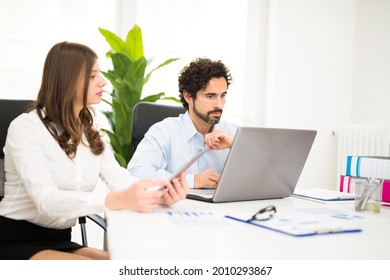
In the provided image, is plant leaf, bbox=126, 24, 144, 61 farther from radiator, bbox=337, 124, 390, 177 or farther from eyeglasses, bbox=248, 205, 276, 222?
eyeglasses, bbox=248, 205, 276, 222

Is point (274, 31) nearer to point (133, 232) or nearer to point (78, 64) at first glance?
point (78, 64)

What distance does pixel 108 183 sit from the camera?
1.58 metres

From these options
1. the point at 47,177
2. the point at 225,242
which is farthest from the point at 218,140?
the point at 225,242

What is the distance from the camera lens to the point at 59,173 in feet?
4.51

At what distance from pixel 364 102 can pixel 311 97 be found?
48 centimetres

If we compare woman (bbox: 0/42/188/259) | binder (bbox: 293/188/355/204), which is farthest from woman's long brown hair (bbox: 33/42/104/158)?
binder (bbox: 293/188/355/204)

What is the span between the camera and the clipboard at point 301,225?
0.92 m

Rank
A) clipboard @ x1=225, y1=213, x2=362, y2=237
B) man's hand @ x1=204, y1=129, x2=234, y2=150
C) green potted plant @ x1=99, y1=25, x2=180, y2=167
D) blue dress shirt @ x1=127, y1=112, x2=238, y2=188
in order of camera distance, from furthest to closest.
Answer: green potted plant @ x1=99, y1=25, x2=180, y2=167 → blue dress shirt @ x1=127, y1=112, x2=238, y2=188 → man's hand @ x1=204, y1=129, x2=234, y2=150 → clipboard @ x1=225, y1=213, x2=362, y2=237

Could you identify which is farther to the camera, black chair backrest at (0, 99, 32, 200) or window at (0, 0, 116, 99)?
window at (0, 0, 116, 99)

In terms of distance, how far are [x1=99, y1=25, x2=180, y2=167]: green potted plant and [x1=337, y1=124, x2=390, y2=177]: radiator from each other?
1722 mm

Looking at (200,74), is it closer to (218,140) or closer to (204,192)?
(218,140)

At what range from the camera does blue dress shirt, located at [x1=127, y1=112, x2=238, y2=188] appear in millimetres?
1884

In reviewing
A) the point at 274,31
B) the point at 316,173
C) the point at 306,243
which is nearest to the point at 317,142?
the point at 316,173

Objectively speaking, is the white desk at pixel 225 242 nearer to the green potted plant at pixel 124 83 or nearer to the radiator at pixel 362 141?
the green potted plant at pixel 124 83
